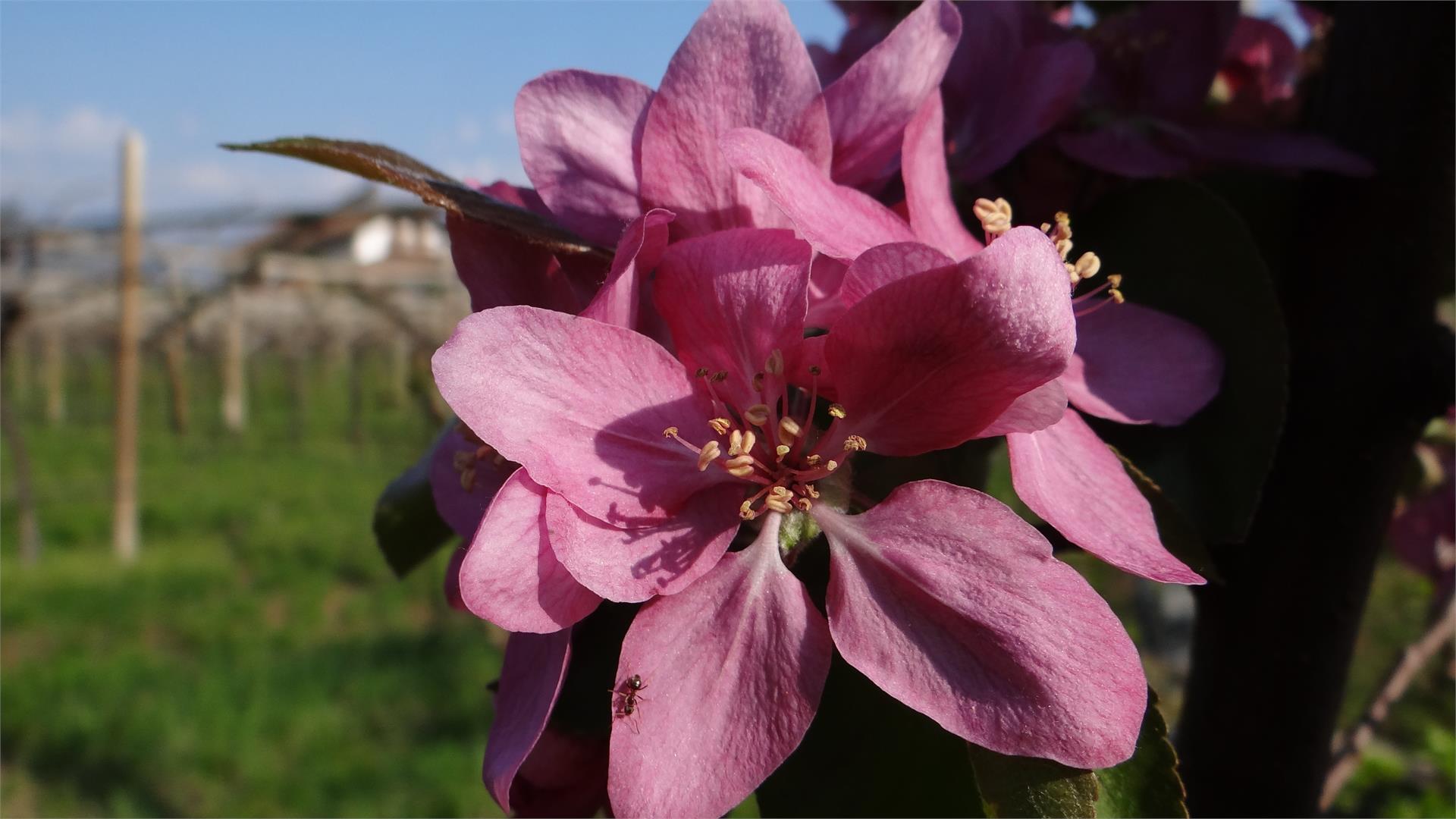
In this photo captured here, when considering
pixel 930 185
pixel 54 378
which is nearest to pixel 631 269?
pixel 930 185

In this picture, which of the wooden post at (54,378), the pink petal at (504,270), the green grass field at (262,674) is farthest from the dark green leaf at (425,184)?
the wooden post at (54,378)

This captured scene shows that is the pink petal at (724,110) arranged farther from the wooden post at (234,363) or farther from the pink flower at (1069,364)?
the wooden post at (234,363)

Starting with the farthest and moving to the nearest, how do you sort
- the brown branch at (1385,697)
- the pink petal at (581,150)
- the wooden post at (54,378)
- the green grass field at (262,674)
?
the wooden post at (54,378), the green grass field at (262,674), the brown branch at (1385,697), the pink petal at (581,150)

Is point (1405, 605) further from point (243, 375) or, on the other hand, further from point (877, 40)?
point (243, 375)

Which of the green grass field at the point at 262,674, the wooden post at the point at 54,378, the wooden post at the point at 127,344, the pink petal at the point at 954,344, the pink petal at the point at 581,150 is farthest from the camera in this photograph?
the wooden post at the point at 54,378

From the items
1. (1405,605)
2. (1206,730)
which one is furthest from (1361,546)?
(1405,605)

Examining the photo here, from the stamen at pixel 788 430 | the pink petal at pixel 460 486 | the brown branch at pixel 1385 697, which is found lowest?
the brown branch at pixel 1385 697

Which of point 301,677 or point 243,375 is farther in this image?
point 243,375
